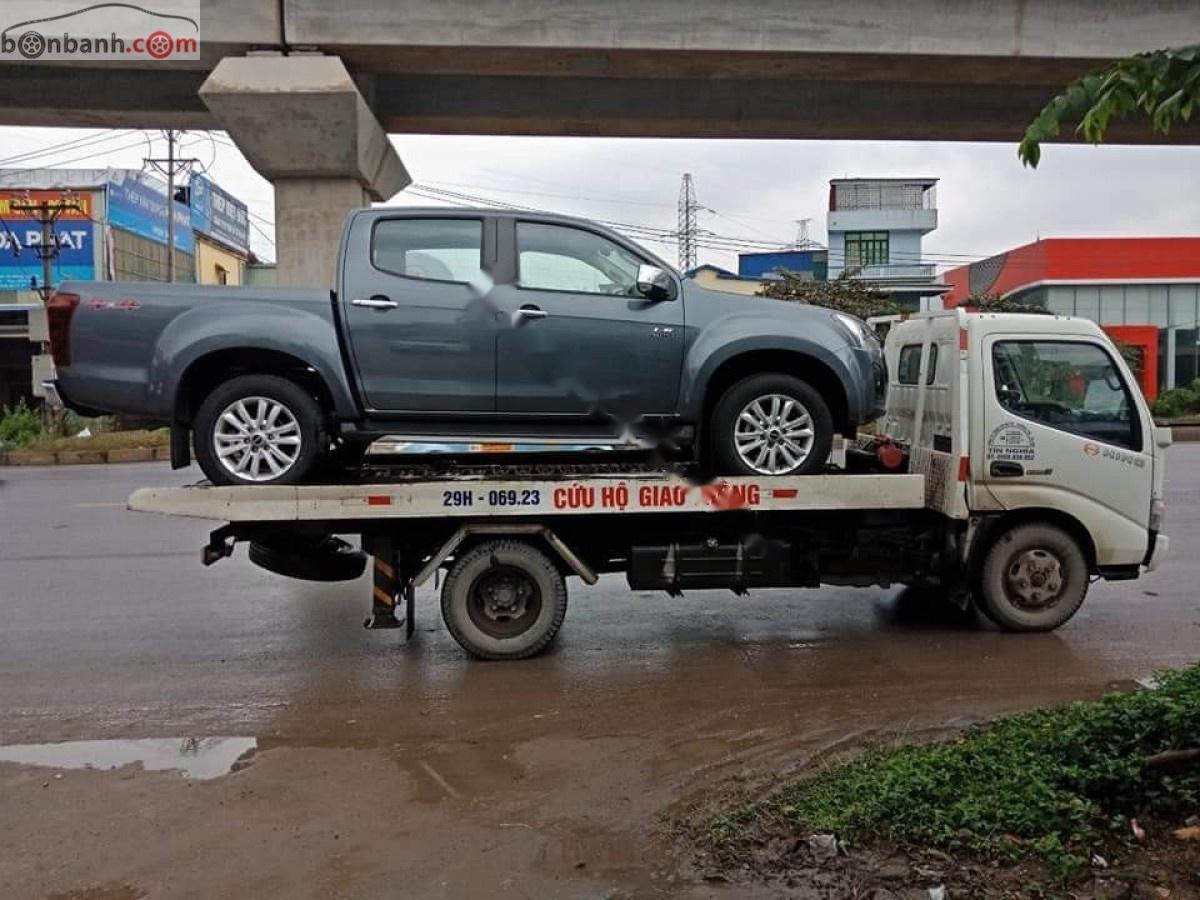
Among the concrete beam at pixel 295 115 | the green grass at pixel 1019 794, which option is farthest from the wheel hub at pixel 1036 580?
the concrete beam at pixel 295 115

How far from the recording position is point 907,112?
50.5ft

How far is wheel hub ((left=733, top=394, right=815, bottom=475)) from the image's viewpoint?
6.46 m

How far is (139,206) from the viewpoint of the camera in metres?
37.6

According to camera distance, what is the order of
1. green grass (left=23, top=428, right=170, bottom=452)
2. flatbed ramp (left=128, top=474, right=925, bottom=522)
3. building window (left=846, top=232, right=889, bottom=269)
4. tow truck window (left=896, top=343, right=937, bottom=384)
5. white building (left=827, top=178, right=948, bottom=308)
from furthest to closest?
building window (left=846, top=232, right=889, bottom=269), white building (left=827, top=178, right=948, bottom=308), green grass (left=23, top=428, right=170, bottom=452), tow truck window (left=896, top=343, right=937, bottom=384), flatbed ramp (left=128, top=474, right=925, bottom=522)

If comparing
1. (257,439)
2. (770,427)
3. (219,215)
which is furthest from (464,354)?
(219,215)

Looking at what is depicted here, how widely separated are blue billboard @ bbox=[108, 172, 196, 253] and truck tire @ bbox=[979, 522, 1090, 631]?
34626 mm

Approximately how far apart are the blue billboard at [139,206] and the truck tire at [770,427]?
3381cm

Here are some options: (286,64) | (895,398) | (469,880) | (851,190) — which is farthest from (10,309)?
(851,190)

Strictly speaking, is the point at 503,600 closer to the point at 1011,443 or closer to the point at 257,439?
the point at 257,439

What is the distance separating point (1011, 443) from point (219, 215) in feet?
161

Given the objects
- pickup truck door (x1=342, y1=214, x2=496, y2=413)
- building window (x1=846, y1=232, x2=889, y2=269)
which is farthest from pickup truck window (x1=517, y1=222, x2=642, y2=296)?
building window (x1=846, y1=232, x2=889, y2=269)

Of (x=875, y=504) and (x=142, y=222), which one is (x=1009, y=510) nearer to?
(x=875, y=504)

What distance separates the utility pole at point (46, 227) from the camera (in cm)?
2653

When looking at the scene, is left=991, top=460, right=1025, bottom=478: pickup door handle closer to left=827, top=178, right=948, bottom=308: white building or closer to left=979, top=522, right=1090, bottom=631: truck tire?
left=979, top=522, right=1090, bottom=631: truck tire
